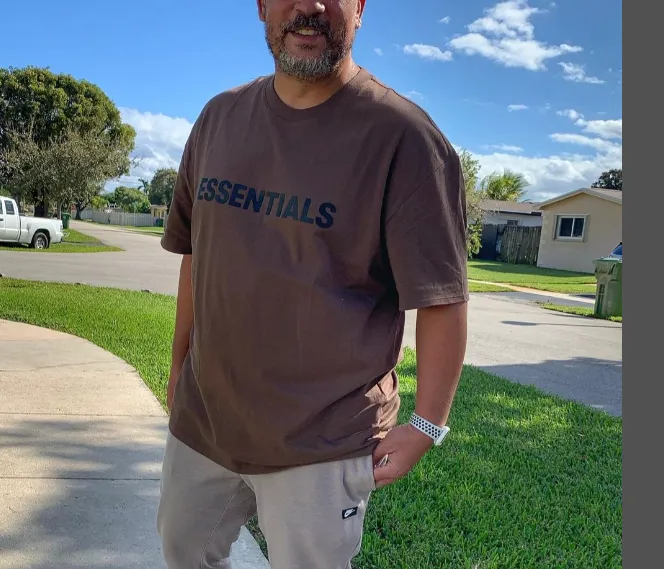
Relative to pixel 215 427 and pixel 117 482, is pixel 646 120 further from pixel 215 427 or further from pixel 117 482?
pixel 117 482

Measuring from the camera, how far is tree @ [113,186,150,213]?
306 feet

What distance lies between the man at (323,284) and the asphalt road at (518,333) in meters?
4.77

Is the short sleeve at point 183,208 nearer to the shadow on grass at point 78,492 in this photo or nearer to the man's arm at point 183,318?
the man's arm at point 183,318

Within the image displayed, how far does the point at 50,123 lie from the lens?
115 feet

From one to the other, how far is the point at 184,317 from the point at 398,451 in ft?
2.85

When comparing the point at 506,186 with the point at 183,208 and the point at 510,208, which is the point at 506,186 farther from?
the point at 183,208

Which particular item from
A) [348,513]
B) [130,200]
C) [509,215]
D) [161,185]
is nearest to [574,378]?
[348,513]

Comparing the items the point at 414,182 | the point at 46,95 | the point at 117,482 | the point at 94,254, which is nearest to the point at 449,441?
the point at 117,482

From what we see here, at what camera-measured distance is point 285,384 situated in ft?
5.13

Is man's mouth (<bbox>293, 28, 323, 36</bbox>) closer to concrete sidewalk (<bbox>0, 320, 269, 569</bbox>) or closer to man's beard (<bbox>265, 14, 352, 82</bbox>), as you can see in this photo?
man's beard (<bbox>265, 14, 352, 82</bbox>)

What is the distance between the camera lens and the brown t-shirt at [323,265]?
4.93 ft

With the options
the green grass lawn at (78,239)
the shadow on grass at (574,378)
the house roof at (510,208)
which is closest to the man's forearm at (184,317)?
the shadow on grass at (574,378)

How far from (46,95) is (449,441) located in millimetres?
36528

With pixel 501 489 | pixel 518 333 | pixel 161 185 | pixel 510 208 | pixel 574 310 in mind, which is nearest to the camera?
pixel 501 489
